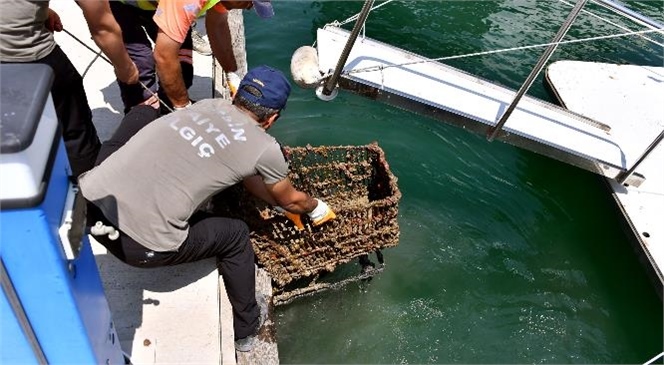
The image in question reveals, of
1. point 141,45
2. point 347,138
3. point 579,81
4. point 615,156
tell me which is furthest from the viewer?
point 579,81

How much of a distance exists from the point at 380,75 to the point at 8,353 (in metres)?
3.66

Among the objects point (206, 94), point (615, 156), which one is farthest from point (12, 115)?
point (615, 156)

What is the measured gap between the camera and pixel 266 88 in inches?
106

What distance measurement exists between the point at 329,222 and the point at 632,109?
4.37m

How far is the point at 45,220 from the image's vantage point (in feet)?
5.11

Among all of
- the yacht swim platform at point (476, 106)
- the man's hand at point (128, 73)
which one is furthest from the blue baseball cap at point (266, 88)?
the yacht swim platform at point (476, 106)

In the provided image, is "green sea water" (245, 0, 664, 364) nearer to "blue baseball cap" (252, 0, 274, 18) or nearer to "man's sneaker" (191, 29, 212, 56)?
"man's sneaker" (191, 29, 212, 56)

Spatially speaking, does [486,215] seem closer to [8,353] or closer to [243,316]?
[243,316]

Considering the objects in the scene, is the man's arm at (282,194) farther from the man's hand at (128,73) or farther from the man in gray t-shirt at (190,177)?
the man's hand at (128,73)

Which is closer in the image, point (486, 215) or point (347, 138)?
point (486, 215)

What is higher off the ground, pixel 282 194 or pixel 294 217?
pixel 282 194

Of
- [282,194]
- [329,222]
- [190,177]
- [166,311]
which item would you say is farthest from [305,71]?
[166,311]

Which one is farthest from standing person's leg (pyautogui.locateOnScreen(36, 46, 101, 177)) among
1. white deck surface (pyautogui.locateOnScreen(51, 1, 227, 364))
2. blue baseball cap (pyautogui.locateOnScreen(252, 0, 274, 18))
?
blue baseball cap (pyautogui.locateOnScreen(252, 0, 274, 18))

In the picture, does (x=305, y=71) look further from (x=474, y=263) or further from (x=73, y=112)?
(x=474, y=263)
